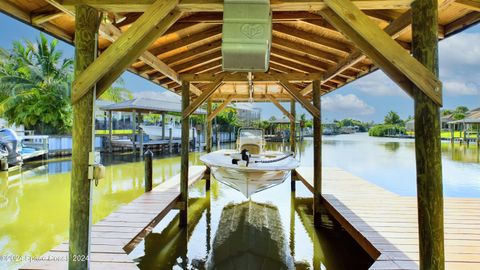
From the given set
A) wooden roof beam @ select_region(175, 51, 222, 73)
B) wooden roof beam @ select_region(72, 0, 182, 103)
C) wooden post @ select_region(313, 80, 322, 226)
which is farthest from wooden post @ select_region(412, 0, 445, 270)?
wooden roof beam @ select_region(175, 51, 222, 73)

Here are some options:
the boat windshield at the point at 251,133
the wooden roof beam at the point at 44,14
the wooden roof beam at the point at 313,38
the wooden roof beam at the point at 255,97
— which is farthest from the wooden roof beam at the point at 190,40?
the boat windshield at the point at 251,133

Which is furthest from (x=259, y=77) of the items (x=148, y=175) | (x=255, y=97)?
(x=255, y=97)

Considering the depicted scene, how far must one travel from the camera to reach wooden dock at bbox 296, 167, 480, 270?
2574 millimetres

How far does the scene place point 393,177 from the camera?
8.64m

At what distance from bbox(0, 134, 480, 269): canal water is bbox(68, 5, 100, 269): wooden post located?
5.25 feet

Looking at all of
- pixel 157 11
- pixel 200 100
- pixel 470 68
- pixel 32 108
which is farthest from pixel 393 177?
pixel 470 68

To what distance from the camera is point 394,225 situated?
11.3 ft

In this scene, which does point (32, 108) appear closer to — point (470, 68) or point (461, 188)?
point (461, 188)

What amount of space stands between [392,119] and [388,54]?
60451 mm

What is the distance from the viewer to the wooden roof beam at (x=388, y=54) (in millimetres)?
1885

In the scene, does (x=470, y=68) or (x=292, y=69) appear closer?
(x=292, y=69)

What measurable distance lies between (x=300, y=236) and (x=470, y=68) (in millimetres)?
94144

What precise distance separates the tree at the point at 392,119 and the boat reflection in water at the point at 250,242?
187 feet

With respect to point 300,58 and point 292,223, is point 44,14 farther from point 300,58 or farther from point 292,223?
point 292,223
